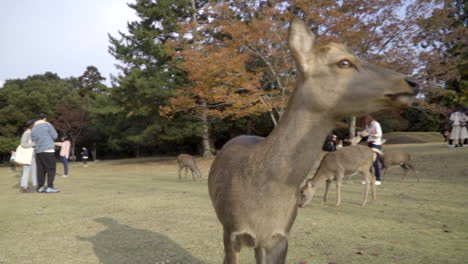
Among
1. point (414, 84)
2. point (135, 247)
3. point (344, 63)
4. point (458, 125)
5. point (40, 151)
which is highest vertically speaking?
point (458, 125)

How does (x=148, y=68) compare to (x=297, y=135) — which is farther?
(x=148, y=68)

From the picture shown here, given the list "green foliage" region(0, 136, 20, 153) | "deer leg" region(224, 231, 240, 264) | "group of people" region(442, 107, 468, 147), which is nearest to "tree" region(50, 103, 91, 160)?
"green foliage" region(0, 136, 20, 153)

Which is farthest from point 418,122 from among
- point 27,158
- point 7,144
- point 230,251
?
point 7,144

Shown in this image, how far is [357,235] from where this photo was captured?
176 inches

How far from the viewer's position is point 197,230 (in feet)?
15.8

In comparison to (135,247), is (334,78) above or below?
above

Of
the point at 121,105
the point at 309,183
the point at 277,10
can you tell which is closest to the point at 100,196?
the point at 309,183

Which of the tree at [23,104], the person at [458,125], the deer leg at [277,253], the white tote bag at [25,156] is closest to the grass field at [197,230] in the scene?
the white tote bag at [25,156]

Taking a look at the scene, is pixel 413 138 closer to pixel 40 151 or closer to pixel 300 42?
pixel 40 151

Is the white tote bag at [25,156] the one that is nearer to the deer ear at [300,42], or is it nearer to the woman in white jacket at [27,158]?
the woman in white jacket at [27,158]

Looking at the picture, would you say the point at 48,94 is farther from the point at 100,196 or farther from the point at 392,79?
the point at 392,79

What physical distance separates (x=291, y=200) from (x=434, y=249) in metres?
2.84

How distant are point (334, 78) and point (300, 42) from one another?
30cm

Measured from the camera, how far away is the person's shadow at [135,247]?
3701 millimetres
